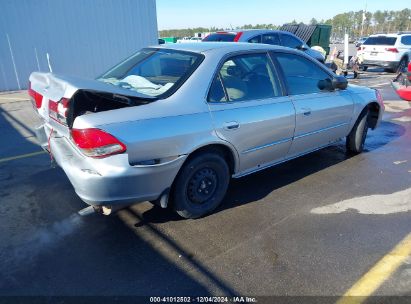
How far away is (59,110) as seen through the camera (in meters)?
2.96

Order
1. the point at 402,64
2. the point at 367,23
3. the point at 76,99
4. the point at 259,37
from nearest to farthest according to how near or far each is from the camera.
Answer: the point at 76,99, the point at 259,37, the point at 402,64, the point at 367,23

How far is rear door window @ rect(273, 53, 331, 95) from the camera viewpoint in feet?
13.3

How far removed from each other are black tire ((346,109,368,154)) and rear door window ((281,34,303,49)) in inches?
251

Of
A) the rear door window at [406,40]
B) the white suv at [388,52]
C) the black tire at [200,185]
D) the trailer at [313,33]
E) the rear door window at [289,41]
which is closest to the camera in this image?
the black tire at [200,185]

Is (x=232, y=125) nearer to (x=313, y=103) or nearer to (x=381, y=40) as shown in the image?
(x=313, y=103)

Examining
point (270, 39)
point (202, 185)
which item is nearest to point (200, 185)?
point (202, 185)

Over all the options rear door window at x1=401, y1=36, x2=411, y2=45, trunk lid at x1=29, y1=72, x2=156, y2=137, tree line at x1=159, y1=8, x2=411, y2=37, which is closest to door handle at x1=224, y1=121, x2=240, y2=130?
trunk lid at x1=29, y1=72, x2=156, y2=137

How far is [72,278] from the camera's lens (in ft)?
8.80

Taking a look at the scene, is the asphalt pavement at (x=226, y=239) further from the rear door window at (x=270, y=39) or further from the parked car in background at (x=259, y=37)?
the rear door window at (x=270, y=39)

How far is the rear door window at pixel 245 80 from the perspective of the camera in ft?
11.1

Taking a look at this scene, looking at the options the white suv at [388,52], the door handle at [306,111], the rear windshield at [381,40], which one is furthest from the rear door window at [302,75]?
the rear windshield at [381,40]

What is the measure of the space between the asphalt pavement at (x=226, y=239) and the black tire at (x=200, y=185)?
0.48 ft

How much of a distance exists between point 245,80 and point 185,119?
3.27ft

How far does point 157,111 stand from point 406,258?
2429 mm
